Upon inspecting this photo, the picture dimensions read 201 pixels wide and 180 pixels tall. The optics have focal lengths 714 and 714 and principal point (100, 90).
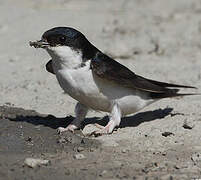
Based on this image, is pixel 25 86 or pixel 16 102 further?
pixel 25 86

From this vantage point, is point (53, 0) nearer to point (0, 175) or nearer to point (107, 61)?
point (107, 61)

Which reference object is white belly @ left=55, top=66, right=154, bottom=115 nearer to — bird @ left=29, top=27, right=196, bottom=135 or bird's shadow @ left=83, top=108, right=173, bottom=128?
bird @ left=29, top=27, right=196, bottom=135

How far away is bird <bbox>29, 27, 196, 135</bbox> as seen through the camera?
5965mm

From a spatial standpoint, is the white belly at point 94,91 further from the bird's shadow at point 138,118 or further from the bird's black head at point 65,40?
the bird's shadow at point 138,118

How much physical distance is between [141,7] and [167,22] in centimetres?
179

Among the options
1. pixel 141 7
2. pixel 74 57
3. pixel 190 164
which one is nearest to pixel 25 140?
pixel 74 57

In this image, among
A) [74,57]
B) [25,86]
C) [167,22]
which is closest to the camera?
[74,57]

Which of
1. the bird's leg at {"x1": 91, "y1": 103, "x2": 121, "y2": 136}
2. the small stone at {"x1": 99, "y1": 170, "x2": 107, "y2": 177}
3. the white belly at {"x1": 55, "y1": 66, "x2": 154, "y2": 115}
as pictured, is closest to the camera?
the small stone at {"x1": 99, "y1": 170, "x2": 107, "y2": 177}

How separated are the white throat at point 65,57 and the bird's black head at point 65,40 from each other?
0.03 metres

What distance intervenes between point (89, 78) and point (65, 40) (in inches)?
15.2

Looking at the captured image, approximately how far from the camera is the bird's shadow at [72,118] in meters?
6.71

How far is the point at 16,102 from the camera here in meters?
7.73

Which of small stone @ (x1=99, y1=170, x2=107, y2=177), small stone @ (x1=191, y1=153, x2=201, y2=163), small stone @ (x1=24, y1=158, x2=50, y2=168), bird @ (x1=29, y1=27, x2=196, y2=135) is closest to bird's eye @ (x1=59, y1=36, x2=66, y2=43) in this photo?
bird @ (x1=29, y1=27, x2=196, y2=135)

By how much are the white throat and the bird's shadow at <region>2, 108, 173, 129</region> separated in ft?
2.65
